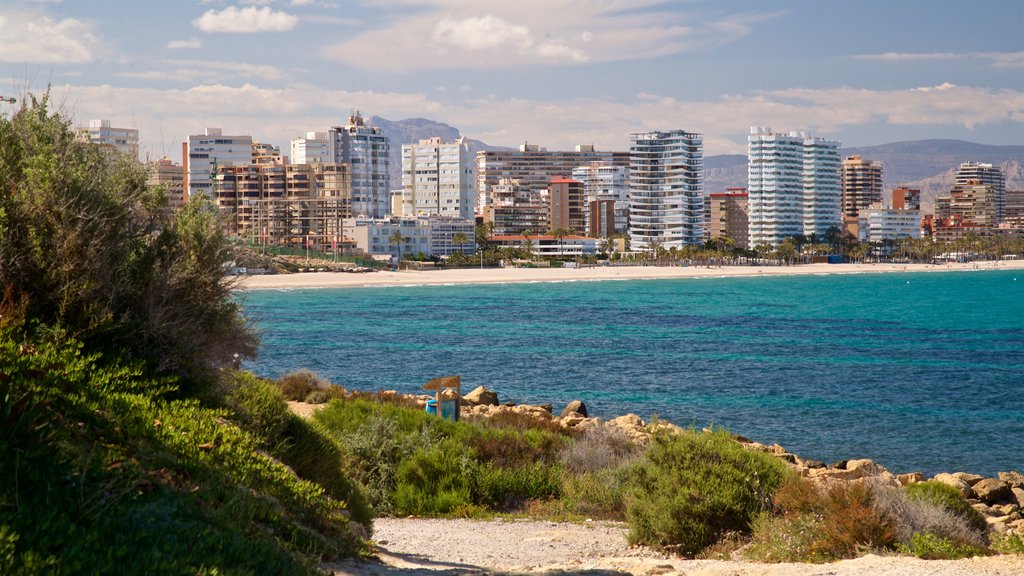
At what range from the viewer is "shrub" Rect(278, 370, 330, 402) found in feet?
71.0

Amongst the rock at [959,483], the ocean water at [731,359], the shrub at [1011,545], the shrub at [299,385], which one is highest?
the shrub at [1011,545]

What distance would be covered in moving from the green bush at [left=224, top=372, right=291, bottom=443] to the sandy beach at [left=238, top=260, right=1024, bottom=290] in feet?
248

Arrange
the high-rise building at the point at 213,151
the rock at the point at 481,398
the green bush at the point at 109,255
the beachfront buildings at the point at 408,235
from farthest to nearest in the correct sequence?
the high-rise building at the point at 213,151 → the beachfront buildings at the point at 408,235 → the rock at the point at 481,398 → the green bush at the point at 109,255

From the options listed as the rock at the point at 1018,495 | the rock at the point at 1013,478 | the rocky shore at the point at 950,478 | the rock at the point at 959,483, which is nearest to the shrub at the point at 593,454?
the rocky shore at the point at 950,478

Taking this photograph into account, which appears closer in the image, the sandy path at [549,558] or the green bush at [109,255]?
the sandy path at [549,558]

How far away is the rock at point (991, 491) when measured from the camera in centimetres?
1736

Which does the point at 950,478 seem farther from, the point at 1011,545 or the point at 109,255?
the point at 109,255

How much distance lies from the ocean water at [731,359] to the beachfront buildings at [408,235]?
221ft

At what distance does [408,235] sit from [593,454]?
149290 mm

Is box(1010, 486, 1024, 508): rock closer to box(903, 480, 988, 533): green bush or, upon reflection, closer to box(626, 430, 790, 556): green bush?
box(903, 480, 988, 533): green bush

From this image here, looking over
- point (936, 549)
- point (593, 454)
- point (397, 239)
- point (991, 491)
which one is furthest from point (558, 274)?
point (936, 549)

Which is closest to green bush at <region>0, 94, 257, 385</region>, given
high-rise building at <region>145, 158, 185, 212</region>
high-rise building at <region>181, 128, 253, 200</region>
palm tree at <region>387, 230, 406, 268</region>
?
high-rise building at <region>145, 158, 185, 212</region>

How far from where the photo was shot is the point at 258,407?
9477 millimetres

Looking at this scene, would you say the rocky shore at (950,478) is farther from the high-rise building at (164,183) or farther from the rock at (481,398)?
the high-rise building at (164,183)
